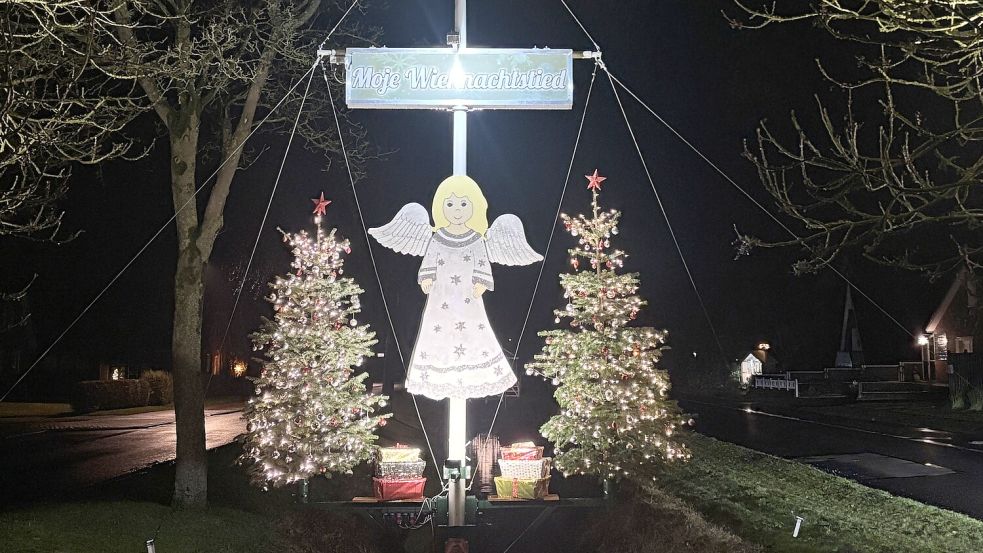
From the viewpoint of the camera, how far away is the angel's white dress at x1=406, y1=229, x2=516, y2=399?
9.55m

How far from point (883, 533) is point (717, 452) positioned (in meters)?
7.83

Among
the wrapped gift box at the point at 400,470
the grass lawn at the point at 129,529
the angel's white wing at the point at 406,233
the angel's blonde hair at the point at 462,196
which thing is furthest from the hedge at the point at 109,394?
the angel's blonde hair at the point at 462,196

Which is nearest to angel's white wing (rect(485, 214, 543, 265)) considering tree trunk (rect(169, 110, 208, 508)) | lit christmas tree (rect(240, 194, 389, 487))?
lit christmas tree (rect(240, 194, 389, 487))

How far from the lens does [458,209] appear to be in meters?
9.67

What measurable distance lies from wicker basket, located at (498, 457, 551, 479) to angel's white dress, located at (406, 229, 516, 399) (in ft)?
4.59

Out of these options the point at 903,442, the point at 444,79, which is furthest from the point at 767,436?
the point at 444,79

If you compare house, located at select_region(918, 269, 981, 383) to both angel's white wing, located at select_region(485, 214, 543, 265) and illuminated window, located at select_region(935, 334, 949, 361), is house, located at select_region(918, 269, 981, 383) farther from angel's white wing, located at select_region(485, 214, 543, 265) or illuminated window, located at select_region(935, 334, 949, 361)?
angel's white wing, located at select_region(485, 214, 543, 265)

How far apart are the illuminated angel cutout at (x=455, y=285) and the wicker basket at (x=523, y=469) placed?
1.36 m

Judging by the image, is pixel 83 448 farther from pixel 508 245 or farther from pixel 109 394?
pixel 508 245

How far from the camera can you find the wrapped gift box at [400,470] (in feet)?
34.7

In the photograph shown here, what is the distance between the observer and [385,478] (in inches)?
417

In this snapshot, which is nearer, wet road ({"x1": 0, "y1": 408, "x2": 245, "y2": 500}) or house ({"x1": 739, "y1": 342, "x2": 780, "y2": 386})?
wet road ({"x1": 0, "y1": 408, "x2": 245, "y2": 500})

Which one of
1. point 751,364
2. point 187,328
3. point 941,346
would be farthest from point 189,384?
point 751,364

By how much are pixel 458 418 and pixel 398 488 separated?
1662mm
